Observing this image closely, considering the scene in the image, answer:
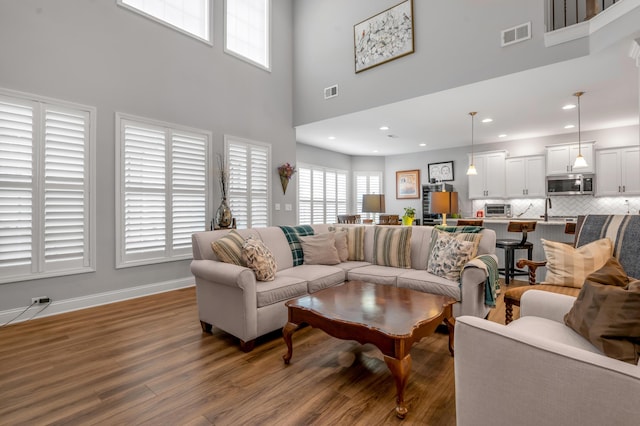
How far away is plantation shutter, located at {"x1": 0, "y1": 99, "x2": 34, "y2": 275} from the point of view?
3160 mm

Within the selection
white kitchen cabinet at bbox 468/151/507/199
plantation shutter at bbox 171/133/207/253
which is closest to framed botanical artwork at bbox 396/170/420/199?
white kitchen cabinet at bbox 468/151/507/199

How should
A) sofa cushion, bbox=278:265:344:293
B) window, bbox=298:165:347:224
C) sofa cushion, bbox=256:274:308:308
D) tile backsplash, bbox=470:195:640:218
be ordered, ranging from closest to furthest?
sofa cushion, bbox=256:274:308:308 < sofa cushion, bbox=278:265:344:293 < tile backsplash, bbox=470:195:640:218 < window, bbox=298:165:347:224

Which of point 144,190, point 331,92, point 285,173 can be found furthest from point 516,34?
point 144,190

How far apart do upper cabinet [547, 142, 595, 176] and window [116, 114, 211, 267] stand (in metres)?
6.84

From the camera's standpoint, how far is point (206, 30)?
4922 mm

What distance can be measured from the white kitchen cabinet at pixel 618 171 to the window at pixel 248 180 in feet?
21.4

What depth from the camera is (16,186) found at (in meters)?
3.23

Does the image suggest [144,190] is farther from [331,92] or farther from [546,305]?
[546,305]

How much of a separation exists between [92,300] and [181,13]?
4167mm

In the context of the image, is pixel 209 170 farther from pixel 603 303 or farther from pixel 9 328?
pixel 603 303

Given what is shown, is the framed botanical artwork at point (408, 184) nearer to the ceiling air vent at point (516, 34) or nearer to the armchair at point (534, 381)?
the ceiling air vent at point (516, 34)

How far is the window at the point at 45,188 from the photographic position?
3.19 meters

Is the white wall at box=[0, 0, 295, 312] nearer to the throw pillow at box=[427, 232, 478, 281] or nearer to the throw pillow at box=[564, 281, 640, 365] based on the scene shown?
the throw pillow at box=[427, 232, 478, 281]

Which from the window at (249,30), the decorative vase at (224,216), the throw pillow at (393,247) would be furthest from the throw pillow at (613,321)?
the window at (249,30)
